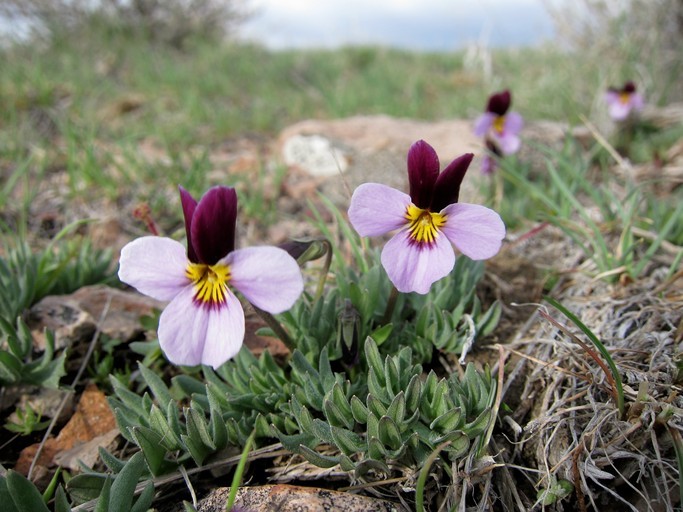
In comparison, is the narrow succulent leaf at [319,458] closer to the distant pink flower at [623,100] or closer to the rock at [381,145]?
the rock at [381,145]

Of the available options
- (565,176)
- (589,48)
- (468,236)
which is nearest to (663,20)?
(589,48)

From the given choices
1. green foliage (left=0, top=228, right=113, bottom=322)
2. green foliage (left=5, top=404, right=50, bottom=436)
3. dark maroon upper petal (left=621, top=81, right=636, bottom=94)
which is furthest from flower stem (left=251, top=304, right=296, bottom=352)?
dark maroon upper petal (left=621, top=81, right=636, bottom=94)

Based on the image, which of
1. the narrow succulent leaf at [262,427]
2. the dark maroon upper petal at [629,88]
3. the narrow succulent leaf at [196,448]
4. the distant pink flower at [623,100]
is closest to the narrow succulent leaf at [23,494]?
the narrow succulent leaf at [196,448]

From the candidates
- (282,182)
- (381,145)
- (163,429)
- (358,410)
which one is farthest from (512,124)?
(163,429)

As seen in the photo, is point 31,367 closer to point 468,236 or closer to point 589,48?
point 468,236

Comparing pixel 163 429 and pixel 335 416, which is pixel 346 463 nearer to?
pixel 335 416

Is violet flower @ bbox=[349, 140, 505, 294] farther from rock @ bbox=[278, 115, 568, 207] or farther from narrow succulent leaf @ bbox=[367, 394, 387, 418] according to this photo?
rock @ bbox=[278, 115, 568, 207]
